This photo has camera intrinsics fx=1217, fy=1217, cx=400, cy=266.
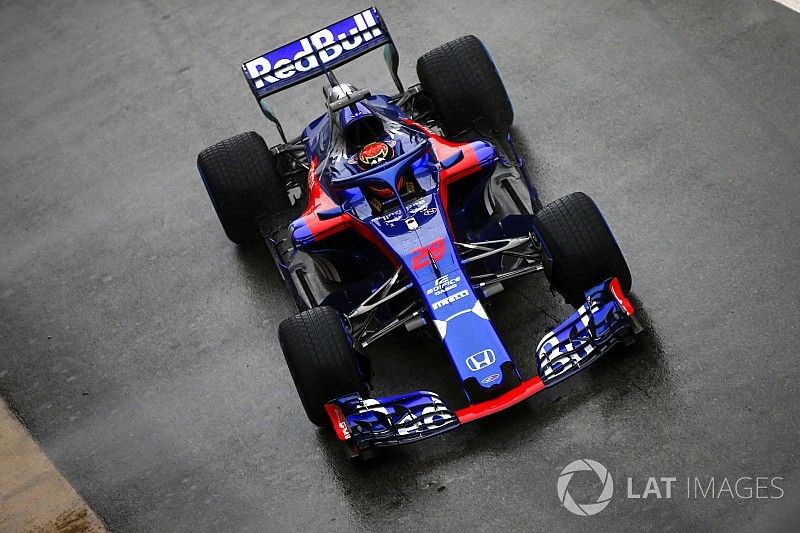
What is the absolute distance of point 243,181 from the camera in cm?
1088

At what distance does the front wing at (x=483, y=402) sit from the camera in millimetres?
8617

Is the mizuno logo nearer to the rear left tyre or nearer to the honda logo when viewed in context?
the honda logo

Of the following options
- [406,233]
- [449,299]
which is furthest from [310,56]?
[449,299]

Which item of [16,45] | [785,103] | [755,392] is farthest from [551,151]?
[16,45]

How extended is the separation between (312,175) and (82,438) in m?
2.97

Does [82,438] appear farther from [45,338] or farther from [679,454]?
[679,454]

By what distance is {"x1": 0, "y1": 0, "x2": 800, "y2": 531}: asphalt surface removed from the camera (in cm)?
888

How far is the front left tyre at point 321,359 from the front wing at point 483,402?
0.11 meters

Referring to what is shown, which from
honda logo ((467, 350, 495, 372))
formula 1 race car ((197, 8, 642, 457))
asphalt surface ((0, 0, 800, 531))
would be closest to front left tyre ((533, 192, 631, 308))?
formula 1 race car ((197, 8, 642, 457))

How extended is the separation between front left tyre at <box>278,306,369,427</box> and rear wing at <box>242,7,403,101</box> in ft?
9.61

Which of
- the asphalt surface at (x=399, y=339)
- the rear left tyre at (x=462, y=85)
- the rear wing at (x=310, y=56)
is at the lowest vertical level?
the asphalt surface at (x=399, y=339)

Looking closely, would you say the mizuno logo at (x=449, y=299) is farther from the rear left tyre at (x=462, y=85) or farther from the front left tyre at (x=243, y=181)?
the rear left tyre at (x=462, y=85)

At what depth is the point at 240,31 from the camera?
14.6 meters

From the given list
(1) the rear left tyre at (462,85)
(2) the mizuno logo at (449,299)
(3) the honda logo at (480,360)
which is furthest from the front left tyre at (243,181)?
(3) the honda logo at (480,360)
